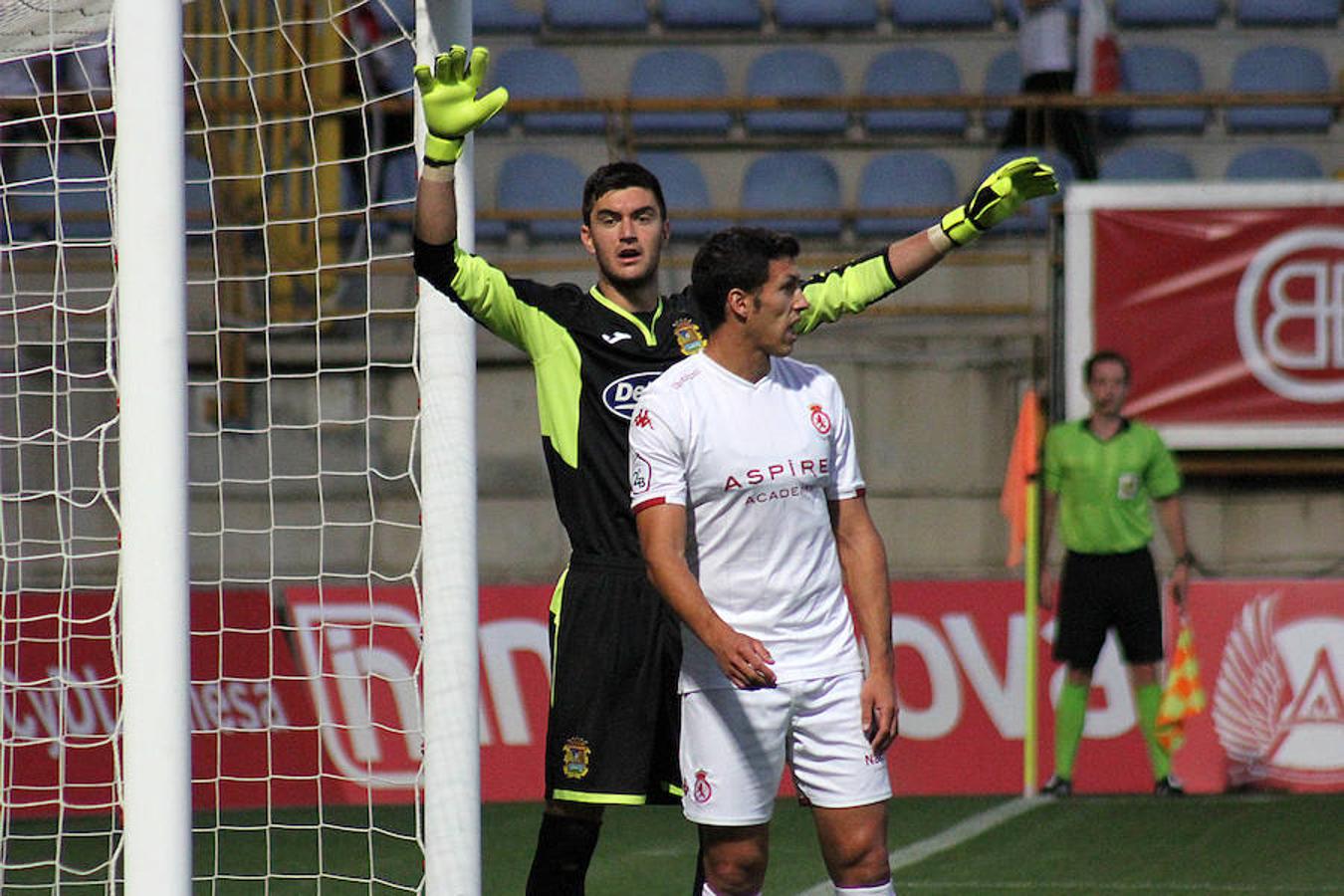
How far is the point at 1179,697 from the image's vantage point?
859 centimetres

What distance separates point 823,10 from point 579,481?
344 inches

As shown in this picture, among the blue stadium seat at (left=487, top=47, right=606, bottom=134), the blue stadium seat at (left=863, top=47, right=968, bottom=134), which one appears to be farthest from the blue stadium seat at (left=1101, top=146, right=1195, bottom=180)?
the blue stadium seat at (left=487, top=47, right=606, bottom=134)

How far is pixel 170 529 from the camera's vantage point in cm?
413

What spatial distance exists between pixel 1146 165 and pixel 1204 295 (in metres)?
1.97

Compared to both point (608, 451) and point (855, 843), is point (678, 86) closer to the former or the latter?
point (608, 451)

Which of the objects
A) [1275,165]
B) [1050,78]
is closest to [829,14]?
[1050,78]

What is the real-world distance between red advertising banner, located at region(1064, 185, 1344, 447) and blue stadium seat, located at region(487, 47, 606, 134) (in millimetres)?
3401

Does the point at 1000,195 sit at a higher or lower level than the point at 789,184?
lower

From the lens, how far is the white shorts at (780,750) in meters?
4.07

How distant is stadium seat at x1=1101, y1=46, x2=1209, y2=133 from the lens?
39.8ft

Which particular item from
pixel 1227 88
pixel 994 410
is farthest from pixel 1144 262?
pixel 1227 88

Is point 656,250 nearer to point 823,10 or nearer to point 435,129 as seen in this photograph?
point 435,129

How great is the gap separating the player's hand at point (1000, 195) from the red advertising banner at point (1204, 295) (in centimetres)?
564

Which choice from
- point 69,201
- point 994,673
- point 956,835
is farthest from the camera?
point 69,201
